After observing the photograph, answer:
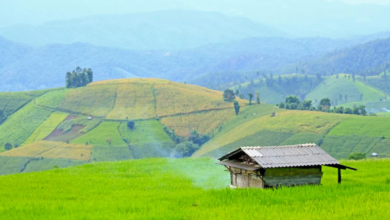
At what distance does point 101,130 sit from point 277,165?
15347 centimetres

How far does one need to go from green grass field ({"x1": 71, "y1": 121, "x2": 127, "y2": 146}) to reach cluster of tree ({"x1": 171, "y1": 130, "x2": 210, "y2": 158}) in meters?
18.9

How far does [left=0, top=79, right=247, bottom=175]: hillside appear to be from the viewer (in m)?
158

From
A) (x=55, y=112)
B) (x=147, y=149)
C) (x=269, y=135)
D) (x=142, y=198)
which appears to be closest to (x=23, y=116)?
(x=55, y=112)

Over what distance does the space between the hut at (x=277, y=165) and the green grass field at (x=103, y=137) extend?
138897mm

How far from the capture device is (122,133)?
172750mm

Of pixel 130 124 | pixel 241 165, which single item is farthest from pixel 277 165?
pixel 130 124

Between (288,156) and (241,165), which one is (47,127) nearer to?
(241,165)

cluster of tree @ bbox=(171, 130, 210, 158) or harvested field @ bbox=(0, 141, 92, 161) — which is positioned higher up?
harvested field @ bbox=(0, 141, 92, 161)

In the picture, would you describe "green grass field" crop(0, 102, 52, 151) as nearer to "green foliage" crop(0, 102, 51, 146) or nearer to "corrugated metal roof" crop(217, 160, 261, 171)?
"green foliage" crop(0, 102, 51, 146)

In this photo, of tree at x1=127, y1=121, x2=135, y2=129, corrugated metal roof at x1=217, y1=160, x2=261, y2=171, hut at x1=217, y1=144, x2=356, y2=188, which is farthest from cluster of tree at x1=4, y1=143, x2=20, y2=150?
hut at x1=217, y1=144, x2=356, y2=188

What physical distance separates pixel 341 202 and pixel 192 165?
2107 cm

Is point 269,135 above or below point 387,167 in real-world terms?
below

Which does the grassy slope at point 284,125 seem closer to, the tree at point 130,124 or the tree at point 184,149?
the tree at point 184,149

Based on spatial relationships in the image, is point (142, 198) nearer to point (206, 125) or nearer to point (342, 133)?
point (342, 133)
